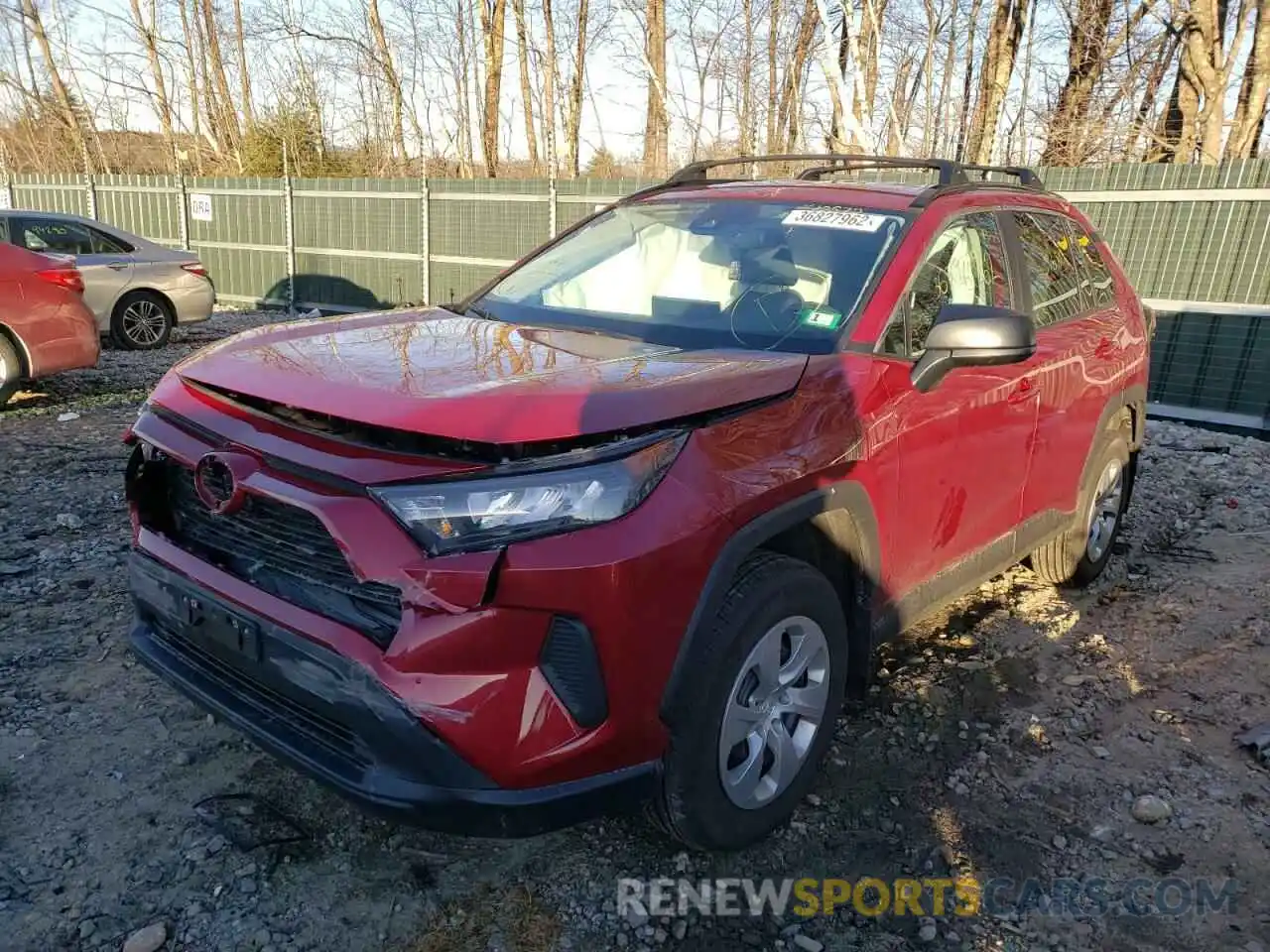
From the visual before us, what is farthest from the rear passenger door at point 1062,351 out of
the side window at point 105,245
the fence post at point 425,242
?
the fence post at point 425,242

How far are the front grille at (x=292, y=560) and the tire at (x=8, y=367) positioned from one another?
18.5ft

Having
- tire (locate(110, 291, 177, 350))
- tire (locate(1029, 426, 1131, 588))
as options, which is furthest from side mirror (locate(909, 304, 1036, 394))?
tire (locate(110, 291, 177, 350))

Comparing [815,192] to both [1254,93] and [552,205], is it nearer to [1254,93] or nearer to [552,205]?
[552,205]

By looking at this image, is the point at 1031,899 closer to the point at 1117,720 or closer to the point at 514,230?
the point at 1117,720

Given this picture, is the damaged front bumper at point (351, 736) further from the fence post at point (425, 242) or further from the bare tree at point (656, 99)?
the bare tree at point (656, 99)

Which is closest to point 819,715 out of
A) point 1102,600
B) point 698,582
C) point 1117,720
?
point 698,582

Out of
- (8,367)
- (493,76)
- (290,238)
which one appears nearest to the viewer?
(8,367)

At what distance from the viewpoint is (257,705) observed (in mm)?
2277

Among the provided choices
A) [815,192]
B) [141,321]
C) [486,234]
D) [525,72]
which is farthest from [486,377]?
[525,72]

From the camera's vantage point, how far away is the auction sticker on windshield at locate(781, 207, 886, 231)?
3156 millimetres

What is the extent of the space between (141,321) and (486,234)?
5.07m

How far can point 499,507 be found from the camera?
6.33 feet

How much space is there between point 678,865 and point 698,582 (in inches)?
36.8

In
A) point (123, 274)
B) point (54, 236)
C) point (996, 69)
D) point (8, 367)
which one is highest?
point (996, 69)
